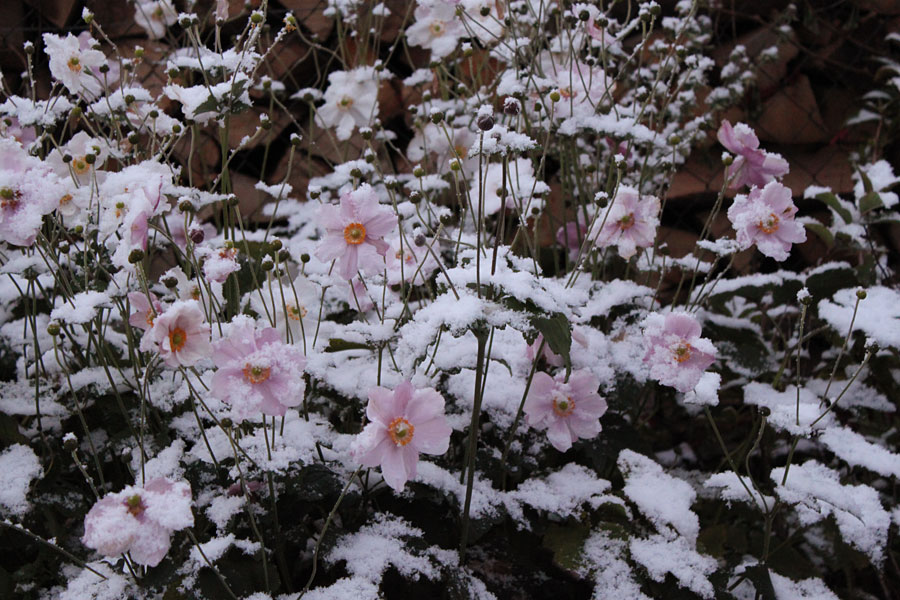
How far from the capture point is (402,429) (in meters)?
0.91

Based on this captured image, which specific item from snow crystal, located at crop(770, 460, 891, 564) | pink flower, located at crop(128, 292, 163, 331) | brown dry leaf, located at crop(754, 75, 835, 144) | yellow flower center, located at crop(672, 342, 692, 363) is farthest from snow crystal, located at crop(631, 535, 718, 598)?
brown dry leaf, located at crop(754, 75, 835, 144)

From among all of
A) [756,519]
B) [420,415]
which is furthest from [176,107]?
[756,519]

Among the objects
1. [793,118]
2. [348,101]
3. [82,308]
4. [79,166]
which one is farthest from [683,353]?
[793,118]

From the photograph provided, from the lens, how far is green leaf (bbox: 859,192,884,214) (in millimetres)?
1647

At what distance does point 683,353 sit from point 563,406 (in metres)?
0.19

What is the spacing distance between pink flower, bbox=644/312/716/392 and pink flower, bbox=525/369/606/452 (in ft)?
0.42

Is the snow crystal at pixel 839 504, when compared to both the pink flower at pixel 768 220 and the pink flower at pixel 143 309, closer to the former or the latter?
the pink flower at pixel 768 220

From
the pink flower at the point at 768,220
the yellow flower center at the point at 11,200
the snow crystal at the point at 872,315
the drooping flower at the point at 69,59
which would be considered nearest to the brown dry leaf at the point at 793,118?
the snow crystal at the point at 872,315

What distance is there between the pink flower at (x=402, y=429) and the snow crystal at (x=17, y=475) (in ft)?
1.63

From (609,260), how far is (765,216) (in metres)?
0.51

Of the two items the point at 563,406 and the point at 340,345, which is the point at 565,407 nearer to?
the point at 563,406

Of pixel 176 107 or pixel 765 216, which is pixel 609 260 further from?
pixel 176 107

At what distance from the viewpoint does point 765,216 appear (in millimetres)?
1189

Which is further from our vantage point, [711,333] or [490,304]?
[711,333]
